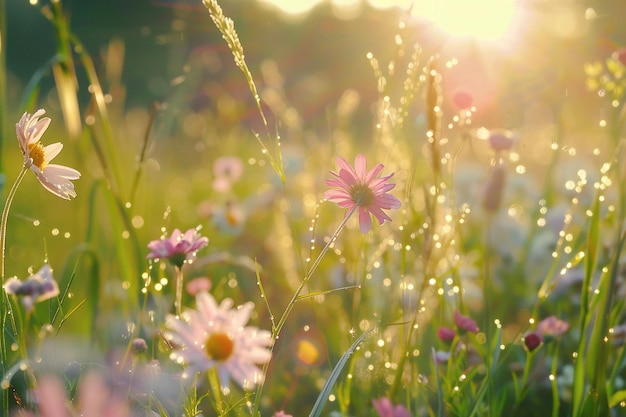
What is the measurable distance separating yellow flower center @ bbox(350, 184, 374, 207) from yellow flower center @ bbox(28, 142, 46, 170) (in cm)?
32

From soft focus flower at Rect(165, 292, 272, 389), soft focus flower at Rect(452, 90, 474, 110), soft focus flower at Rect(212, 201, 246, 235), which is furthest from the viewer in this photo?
soft focus flower at Rect(212, 201, 246, 235)

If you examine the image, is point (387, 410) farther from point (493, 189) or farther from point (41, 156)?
point (493, 189)

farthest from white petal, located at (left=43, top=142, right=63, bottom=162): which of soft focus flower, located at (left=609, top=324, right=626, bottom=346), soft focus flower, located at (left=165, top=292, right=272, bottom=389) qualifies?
soft focus flower, located at (left=609, top=324, right=626, bottom=346)

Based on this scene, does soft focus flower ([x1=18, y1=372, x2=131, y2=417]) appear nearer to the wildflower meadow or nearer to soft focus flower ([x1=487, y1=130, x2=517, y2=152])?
the wildflower meadow

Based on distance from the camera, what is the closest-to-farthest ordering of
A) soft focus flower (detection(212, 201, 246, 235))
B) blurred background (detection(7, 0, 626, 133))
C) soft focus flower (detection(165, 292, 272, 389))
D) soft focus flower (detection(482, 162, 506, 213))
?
soft focus flower (detection(165, 292, 272, 389))
soft focus flower (detection(482, 162, 506, 213))
soft focus flower (detection(212, 201, 246, 235))
blurred background (detection(7, 0, 626, 133))

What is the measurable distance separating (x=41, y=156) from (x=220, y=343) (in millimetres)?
290

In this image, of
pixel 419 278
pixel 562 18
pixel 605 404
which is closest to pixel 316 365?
pixel 419 278

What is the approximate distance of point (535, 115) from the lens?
3914 millimetres

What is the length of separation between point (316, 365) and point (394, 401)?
50cm

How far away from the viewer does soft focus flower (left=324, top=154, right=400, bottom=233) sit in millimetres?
711

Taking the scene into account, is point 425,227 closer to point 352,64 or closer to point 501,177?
point 501,177

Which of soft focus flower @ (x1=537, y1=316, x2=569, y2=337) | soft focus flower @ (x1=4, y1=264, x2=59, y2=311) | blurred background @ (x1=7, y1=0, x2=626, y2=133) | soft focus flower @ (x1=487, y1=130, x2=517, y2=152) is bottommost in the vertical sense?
soft focus flower @ (x1=4, y1=264, x2=59, y2=311)

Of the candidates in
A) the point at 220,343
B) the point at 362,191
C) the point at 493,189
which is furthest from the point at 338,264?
the point at 220,343

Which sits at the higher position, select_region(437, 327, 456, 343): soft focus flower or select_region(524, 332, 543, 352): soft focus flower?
select_region(437, 327, 456, 343): soft focus flower
